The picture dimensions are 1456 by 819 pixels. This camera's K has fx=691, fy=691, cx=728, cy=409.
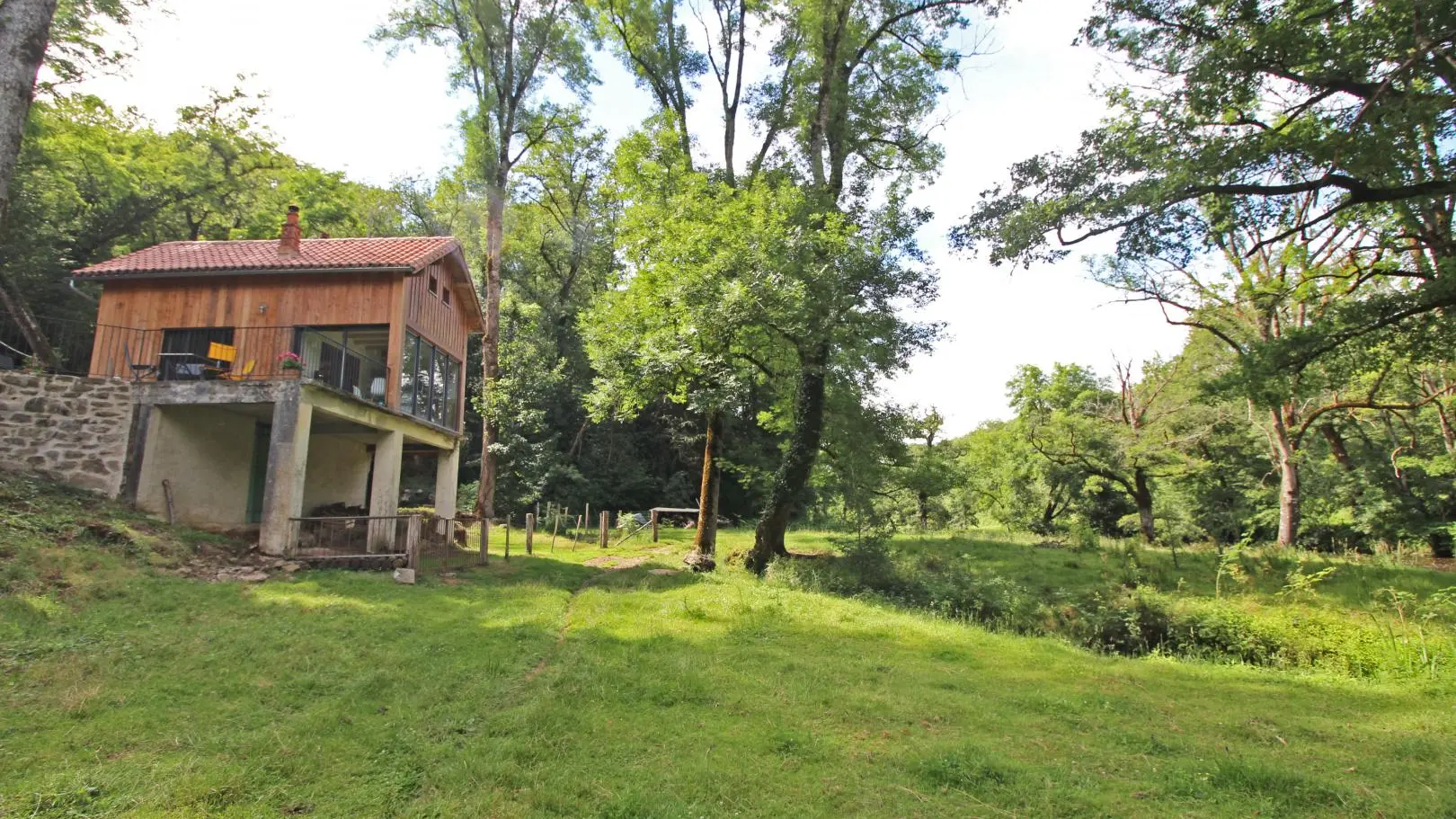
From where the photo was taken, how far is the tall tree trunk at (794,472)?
16844 millimetres

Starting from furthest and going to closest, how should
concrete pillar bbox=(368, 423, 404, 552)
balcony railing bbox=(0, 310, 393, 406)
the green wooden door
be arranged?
1. the green wooden door
2. balcony railing bbox=(0, 310, 393, 406)
3. concrete pillar bbox=(368, 423, 404, 552)

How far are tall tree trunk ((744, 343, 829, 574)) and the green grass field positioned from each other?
6.46m

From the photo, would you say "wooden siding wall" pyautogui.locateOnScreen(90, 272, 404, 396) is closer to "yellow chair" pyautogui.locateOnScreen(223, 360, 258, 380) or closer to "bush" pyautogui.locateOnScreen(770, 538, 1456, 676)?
"yellow chair" pyautogui.locateOnScreen(223, 360, 258, 380)

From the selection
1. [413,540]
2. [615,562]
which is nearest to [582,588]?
[413,540]

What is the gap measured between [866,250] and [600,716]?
1250cm

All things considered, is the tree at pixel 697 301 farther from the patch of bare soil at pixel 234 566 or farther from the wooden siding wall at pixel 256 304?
the patch of bare soil at pixel 234 566

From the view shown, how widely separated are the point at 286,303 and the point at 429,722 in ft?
42.8

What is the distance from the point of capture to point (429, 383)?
17.8 metres

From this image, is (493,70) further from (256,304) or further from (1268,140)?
(1268,140)

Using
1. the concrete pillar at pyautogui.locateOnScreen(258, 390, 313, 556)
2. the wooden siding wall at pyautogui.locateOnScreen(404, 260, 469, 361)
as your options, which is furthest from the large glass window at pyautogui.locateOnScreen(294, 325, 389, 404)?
the concrete pillar at pyautogui.locateOnScreen(258, 390, 313, 556)

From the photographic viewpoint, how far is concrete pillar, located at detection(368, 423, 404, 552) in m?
13.9

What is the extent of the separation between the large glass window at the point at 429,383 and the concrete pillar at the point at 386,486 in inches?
33.4

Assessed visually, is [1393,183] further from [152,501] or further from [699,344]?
[152,501]

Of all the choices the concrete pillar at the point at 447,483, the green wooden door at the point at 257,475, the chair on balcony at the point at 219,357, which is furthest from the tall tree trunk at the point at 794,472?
the chair on balcony at the point at 219,357
